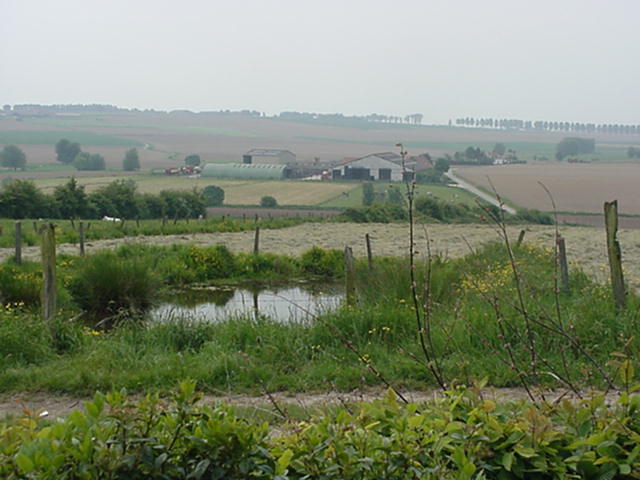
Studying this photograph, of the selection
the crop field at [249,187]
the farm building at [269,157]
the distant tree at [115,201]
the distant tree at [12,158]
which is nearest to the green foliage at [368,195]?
the crop field at [249,187]

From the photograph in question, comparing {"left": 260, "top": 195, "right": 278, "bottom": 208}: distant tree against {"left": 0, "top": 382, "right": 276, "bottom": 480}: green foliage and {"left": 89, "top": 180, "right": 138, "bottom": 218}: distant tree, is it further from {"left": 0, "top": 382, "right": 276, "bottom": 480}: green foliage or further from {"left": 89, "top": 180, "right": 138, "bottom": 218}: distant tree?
{"left": 0, "top": 382, "right": 276, "bottom": 480}: green foliage

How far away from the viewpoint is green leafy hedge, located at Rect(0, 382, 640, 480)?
299 cm

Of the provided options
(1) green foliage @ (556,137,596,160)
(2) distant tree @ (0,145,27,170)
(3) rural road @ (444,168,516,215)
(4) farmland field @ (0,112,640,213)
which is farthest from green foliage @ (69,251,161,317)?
(1) green foliage @ (556,137,596,160)

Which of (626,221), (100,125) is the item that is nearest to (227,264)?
(626,221)

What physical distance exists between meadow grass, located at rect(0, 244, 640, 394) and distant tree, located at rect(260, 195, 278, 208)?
4002 cm

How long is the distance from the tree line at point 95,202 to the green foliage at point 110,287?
2410 centimetres

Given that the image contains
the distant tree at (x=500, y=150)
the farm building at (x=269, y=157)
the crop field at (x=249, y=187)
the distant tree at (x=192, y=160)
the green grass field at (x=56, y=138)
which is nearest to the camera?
the crop field at (x=249, y=187)

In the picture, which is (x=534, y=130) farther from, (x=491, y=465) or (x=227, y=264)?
(x=491, y=465)

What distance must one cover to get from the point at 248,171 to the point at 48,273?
6176 centimetres

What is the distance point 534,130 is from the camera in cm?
9869

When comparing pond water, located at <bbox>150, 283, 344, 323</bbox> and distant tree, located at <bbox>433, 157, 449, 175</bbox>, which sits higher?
distant tree, located at <bbox>433, 157, 449, 175</bbox>

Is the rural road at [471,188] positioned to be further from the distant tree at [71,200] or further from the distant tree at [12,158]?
the distant tree at [12,158]

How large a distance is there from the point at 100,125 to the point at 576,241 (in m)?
102

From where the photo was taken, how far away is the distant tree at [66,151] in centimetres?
7600
